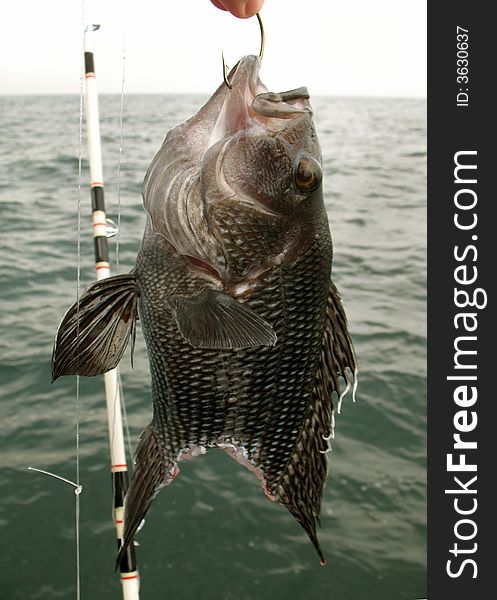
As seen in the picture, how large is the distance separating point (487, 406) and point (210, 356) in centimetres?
267

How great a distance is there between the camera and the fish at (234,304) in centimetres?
159

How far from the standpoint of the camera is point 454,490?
12.9 feet

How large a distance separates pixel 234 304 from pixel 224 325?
0.19 ft

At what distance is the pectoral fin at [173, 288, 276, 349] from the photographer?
1541 mm

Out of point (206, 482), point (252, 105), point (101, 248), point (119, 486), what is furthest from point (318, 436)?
point (206, 482)

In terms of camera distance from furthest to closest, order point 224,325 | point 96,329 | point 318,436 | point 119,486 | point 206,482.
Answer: point 206,482, point 119,486, point 318,436, point 96,329, point 224,325

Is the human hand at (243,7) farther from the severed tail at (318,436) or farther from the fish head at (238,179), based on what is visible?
the severed tail at (318,436)

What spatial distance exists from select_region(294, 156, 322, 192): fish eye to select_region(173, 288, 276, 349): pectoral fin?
1.05ft

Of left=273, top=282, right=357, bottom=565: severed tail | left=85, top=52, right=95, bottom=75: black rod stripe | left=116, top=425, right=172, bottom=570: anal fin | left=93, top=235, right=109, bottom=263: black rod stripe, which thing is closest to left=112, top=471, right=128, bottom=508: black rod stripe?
left=93, top=235, right=109, bottom=263: black rod stripe

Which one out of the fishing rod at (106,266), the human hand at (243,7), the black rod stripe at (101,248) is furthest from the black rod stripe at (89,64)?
the human hand at (243,7)

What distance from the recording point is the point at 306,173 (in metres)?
1.63

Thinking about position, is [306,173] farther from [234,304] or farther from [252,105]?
[234,304]

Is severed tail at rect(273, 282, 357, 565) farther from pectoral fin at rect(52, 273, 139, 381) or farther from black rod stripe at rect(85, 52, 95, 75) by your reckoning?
black rod stripe at rect(85, 52, 95, 75)

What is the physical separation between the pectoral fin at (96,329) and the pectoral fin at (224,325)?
21 cm
